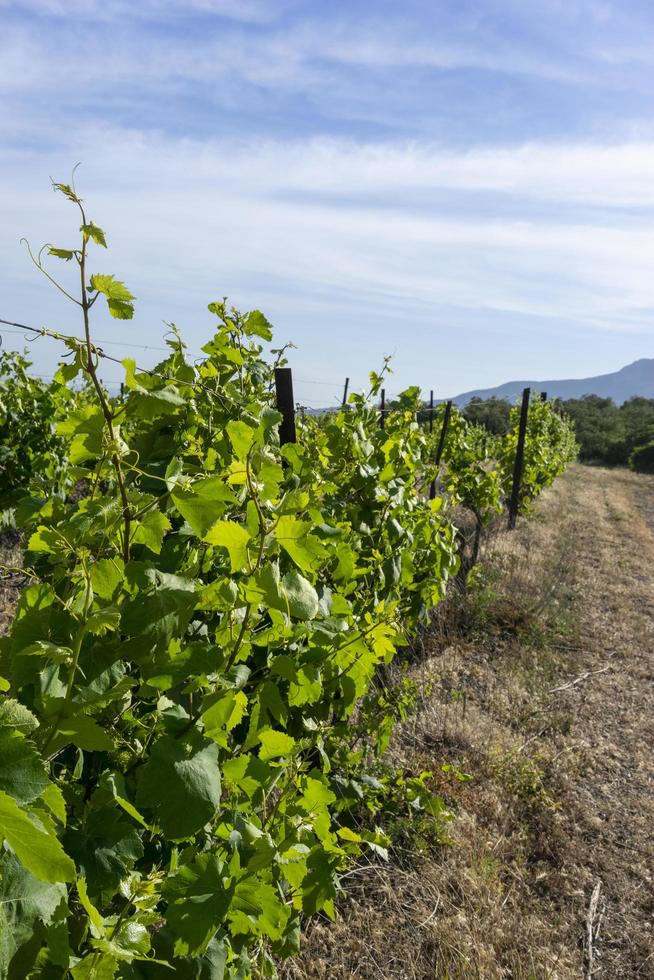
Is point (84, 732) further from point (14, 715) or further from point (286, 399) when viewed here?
point (286, 399)

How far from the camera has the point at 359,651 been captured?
174cm

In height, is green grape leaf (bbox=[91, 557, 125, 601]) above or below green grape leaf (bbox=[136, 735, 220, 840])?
Answer: above

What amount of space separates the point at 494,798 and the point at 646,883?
0.71 m

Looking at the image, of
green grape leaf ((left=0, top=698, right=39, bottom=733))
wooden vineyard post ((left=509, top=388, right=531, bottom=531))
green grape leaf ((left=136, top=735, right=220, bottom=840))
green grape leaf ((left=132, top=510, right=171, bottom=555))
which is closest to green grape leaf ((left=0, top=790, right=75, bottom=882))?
green grape leaf ((left=0, top=698, right=39, bottom=733))

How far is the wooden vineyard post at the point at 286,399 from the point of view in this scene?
2.54 meters

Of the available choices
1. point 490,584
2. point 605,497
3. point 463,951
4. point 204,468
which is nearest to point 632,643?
point 490,584

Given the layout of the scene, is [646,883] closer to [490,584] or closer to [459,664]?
[459,664]

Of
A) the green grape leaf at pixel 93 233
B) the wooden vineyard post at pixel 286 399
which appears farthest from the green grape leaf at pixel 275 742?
the wooden vineyard post at pixel 286 399

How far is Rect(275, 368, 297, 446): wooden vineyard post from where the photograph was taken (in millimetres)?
2543

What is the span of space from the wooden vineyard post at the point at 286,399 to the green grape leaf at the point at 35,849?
199 centimetres

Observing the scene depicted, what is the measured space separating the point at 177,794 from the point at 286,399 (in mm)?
1711

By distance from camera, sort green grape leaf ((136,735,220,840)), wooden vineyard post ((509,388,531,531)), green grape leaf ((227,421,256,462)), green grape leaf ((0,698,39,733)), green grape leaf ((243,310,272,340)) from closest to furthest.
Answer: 1. green grape leaf ((0,698,39,733))
2. green grape leaf ((136,735,220,840))
3. green grape leaf ((227,421,256,462))
4. green grape leaf ((243,310,272,340))
5. wooden vineyard post ((509,388,531,531))

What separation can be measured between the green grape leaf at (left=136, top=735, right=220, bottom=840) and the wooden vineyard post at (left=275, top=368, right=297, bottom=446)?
5.14 feet

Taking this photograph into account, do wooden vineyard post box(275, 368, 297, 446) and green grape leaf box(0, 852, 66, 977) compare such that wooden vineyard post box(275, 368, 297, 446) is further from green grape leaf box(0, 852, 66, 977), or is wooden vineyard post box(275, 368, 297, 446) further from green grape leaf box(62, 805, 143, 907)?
green grape leaf box(0, 852, 66, 977)
